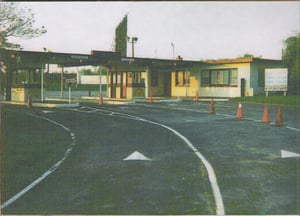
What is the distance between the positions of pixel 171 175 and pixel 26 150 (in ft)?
16.4

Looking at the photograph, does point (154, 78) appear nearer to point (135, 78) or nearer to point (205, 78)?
point (135, 78)

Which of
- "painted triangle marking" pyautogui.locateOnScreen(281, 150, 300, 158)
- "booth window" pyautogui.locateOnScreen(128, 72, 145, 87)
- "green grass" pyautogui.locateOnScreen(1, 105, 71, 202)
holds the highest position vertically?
"booth window" pyautogui.locateOnScreen(128, 72, 145, 87)

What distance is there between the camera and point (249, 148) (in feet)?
35.0

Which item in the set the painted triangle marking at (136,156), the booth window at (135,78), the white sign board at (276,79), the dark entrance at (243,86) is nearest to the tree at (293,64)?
the white sign board at (276,79)

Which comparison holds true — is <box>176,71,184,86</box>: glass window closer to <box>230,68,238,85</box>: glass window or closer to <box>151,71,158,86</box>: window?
<box>151,71,158,86</box>: window

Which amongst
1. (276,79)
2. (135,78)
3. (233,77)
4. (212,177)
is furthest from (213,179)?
(135,78)

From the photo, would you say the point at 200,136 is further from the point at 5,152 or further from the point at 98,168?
the point at 5,152

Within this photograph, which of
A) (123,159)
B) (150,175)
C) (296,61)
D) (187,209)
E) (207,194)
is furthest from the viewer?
(296,61)

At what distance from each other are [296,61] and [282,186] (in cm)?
3188

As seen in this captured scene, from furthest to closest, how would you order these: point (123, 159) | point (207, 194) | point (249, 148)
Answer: point (249, 148)
point (123, 159)
point (207, 194)

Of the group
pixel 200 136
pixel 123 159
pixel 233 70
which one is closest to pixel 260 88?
pixel 233 70

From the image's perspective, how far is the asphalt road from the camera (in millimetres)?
6164

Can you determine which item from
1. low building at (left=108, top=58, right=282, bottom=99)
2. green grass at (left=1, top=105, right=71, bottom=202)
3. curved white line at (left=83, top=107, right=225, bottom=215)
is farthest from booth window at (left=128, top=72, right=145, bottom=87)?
curved white line at (left=83, top=107, right=225, bottom=215)

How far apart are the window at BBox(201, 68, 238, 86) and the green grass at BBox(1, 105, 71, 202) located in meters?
23.3
